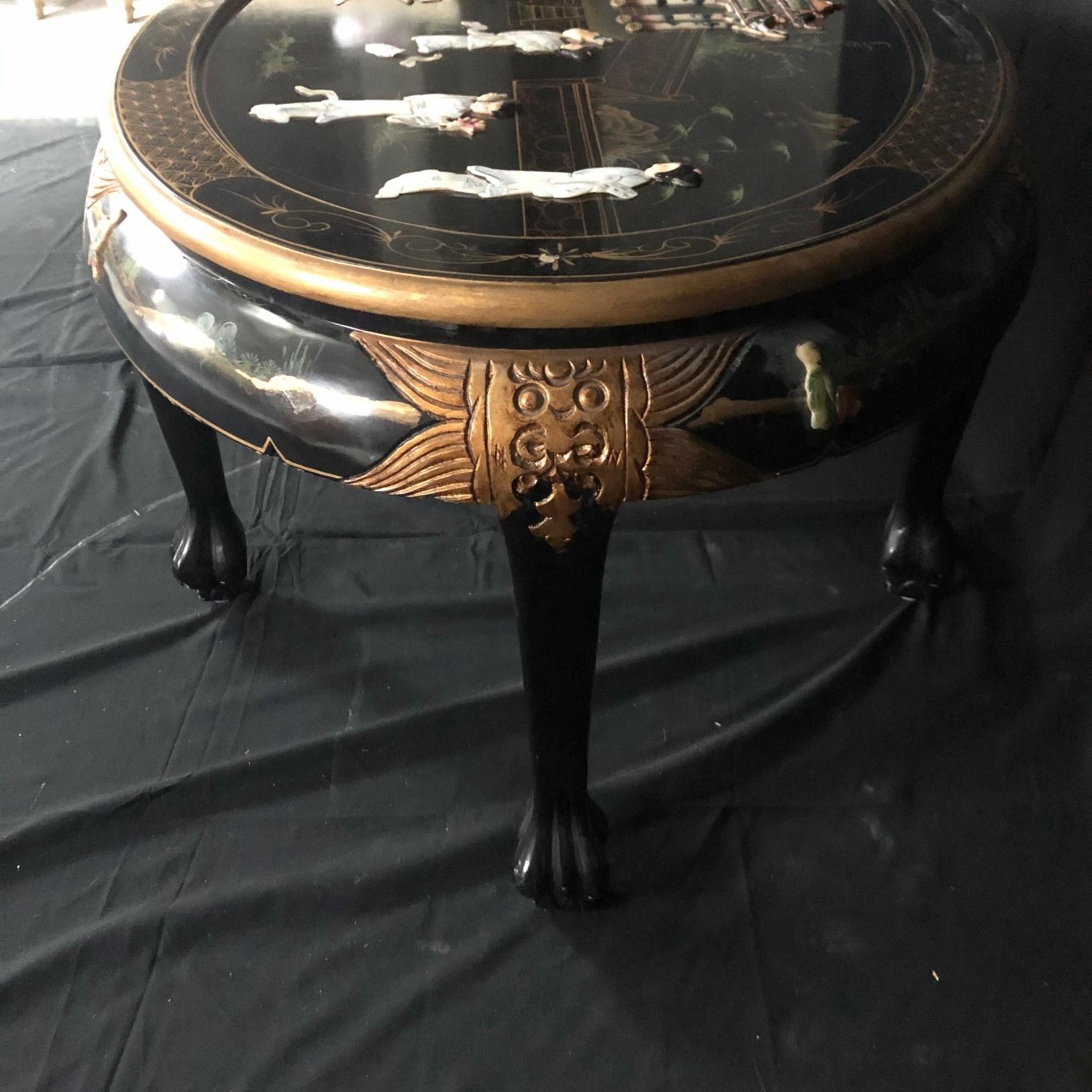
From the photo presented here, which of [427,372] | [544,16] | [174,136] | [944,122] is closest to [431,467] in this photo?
[427,372]

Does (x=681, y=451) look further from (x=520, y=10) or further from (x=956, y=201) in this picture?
(x=520, y=10)

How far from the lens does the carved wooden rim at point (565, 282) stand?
1.70 ft

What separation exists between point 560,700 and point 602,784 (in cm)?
25

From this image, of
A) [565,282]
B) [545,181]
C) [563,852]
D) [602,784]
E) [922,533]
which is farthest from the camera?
[922,533]

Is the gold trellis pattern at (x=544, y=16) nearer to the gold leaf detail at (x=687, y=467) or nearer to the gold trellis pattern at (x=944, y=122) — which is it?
the gold trellis pattern at (x=944, y=122)

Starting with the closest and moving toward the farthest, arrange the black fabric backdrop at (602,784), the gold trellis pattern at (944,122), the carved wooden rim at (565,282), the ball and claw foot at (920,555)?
1. the carved wooden rim at (565,282)
2. the gold trellis pattern at (944,122)
3. the black fabric backdrop at (602,784)
4. the ball and claw foot at (920,555)

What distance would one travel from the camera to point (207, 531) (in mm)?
1018

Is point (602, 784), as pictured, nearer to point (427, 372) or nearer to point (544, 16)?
point (427, 372)

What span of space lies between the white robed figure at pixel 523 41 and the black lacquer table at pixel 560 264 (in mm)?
19

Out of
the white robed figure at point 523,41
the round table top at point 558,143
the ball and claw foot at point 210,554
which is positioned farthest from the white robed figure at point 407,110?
the ball and claw foot at point 210,554

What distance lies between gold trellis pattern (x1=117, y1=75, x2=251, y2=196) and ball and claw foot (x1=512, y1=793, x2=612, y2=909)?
482 millimetres

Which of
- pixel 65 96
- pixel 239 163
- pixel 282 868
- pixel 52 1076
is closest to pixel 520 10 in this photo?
pixel 239 163

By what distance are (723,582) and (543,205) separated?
0.57 meters

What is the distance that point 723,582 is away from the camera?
1.08 m
